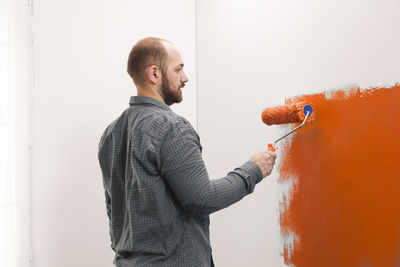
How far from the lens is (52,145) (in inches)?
61.6

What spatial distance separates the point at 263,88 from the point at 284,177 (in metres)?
0.38

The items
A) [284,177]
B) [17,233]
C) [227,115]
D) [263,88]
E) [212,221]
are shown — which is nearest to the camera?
[284,177]

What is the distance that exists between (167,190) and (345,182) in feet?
1.83

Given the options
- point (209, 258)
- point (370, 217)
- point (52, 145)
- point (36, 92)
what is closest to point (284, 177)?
point (370, 217)

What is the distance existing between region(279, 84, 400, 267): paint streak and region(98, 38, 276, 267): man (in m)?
0.24

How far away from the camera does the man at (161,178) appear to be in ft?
2.72

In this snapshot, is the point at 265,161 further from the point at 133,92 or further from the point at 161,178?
the point at 133,92

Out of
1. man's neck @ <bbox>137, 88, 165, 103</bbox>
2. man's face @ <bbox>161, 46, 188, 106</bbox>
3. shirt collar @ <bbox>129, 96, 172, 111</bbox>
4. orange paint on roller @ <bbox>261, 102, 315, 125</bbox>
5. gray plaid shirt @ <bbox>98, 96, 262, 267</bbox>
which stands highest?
man's face @ <bbox>161, 46, 188, 106</bbox>

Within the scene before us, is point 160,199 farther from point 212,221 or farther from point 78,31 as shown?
point 78,31

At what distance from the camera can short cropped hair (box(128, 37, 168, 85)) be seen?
3.15 feet

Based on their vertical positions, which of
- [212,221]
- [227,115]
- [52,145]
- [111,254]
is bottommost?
[111,254]

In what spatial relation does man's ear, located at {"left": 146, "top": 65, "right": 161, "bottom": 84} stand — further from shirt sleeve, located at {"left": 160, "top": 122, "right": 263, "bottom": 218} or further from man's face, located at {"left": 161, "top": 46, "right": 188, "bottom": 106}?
shirt sleeve, located at {"left": 160, "top": 122, "right": 263, "bottom": 218}

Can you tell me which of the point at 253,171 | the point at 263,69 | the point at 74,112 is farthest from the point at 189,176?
the point at 74,112

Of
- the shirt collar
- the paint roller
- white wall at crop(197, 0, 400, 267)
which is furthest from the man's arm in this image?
white wall at crop(197, 0, 400, 267)
